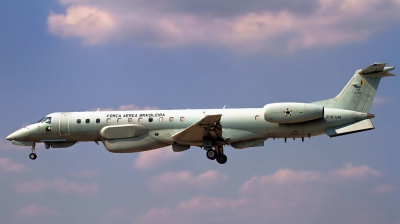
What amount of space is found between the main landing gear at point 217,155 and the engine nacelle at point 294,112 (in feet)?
12.9

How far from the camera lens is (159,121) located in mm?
49188

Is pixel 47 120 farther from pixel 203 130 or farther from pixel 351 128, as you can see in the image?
pixel 351 128

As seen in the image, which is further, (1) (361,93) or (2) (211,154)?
(2) (211,154)

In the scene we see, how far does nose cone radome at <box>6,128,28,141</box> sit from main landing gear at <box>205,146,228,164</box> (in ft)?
37.7

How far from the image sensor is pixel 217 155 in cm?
4912

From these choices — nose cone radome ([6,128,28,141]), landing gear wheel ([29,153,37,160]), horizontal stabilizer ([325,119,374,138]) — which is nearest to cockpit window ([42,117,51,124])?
nose cone radome ([6,128,28,141])

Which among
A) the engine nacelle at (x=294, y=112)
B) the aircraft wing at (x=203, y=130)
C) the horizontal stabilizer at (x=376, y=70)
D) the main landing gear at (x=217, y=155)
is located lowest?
the main landing gear at (x=217, y=155)

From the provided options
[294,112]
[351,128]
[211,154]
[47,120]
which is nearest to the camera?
[294,112]

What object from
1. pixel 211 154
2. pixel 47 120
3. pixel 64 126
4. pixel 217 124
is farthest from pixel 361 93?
pixel 47 120

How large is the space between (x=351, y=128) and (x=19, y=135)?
20.2m

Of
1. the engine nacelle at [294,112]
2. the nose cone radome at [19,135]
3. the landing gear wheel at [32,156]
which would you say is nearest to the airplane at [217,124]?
the engine nacelle at [294,112]

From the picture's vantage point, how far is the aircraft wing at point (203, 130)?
46094 mm

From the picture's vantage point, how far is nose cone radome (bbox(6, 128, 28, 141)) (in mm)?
51403

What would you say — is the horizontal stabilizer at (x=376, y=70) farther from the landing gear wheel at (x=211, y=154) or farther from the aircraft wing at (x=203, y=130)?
the landing gear wheel at (x=211, y=154)
